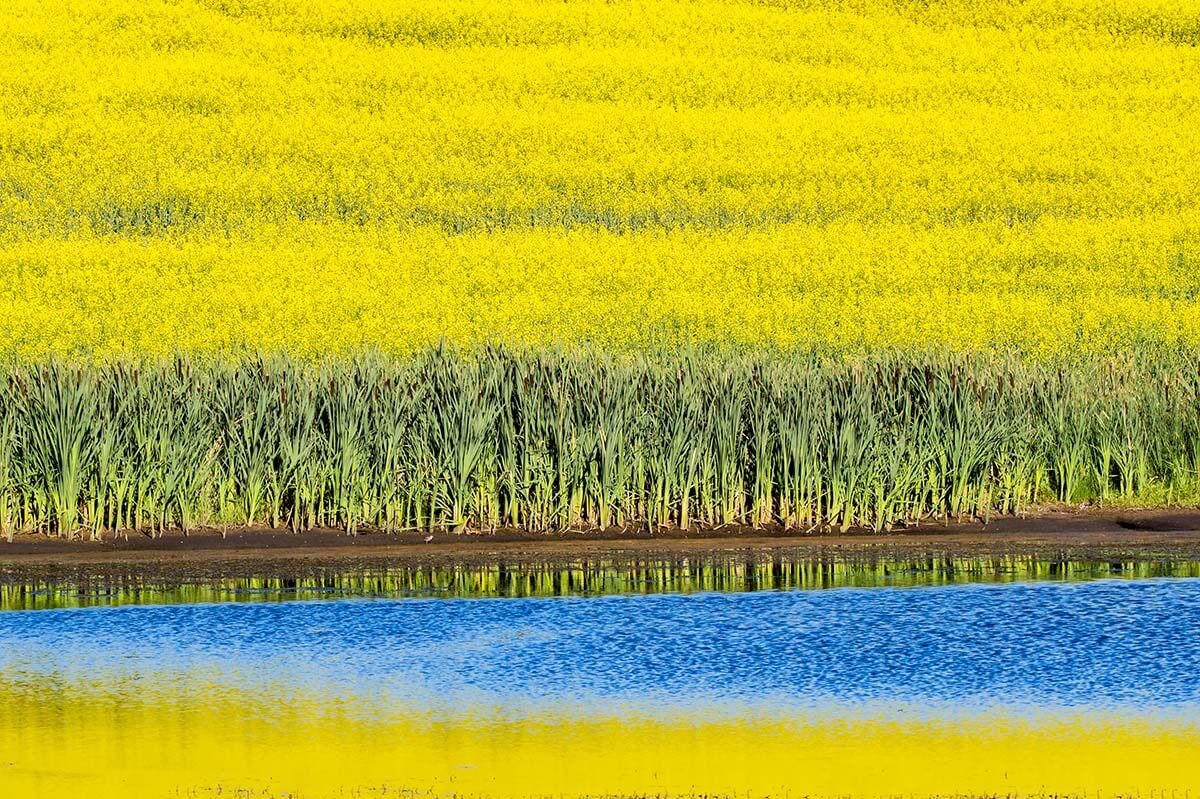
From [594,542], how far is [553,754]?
6.33 metres

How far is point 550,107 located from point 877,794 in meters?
30.0

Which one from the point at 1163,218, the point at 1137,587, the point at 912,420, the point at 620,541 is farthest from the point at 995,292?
the point at 1137,587

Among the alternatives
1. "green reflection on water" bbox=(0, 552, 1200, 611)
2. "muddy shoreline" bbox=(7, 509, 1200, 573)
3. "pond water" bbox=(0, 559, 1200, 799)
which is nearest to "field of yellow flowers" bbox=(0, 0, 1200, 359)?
"muddy shoreline" bbox=(7, 509, 1200, 573)

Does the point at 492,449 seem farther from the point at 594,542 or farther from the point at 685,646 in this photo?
the point at 685,646

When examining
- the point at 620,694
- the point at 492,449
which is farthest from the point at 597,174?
the point at 620,694

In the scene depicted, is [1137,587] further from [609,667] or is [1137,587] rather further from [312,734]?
[312,734]

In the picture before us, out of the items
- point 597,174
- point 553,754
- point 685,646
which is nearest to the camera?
point 553,754

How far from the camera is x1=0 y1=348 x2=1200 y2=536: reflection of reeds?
43.3 ft

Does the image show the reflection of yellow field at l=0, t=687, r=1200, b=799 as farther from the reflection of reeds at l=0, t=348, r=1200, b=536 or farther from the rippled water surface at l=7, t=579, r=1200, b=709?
the reflection of reeds at l=0, t=348, r=1200, b=536

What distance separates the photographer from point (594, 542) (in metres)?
12.9

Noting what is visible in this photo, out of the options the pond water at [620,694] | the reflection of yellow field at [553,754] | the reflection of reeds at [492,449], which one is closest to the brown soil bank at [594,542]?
the reflection of reeds at [492,449]

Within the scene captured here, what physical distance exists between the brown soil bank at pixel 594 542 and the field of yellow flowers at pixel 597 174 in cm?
809

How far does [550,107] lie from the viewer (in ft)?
116

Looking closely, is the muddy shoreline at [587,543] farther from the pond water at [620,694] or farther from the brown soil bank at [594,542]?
the pond water at [620,694]
